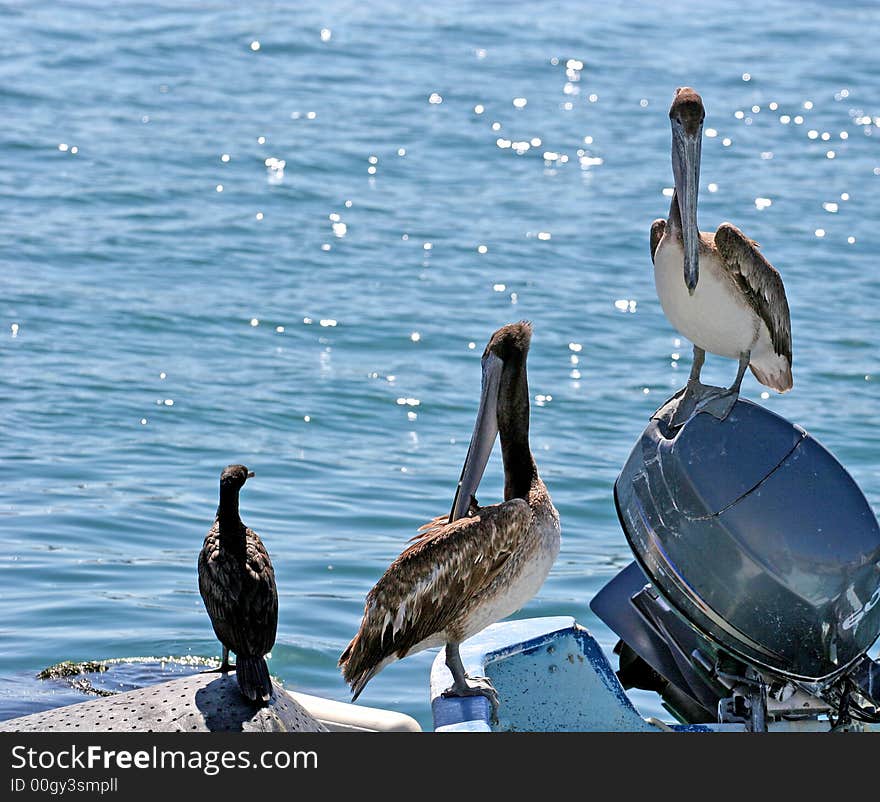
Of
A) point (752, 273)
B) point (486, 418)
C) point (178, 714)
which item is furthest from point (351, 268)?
point (178, 714)

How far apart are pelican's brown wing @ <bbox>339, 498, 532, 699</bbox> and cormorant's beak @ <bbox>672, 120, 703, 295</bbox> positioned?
2.82 ft

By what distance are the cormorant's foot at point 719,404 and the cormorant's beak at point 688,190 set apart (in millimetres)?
349

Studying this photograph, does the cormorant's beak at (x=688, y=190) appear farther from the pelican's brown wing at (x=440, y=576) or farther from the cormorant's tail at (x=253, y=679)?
the cormorant's tail at (x=253, y=679)

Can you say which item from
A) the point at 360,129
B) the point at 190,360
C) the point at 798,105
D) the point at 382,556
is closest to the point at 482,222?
the point at 360,129

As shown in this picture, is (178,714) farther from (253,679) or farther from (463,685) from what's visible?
(463,685)

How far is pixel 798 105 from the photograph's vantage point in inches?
778

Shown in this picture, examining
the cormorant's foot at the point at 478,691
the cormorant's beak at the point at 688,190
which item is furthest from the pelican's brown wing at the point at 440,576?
the cormorant's beak at the point at 688,190

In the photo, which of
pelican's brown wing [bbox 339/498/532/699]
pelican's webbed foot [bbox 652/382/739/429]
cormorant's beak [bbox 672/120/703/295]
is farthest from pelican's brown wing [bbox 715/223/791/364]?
pelican's brown wing [bbox 339/498/532/699]

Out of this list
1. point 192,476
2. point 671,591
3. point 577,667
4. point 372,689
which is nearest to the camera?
point 671,591

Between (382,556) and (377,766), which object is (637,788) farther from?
(382,556)

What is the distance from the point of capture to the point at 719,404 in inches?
176

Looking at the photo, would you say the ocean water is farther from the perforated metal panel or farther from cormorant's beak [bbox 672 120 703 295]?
cormorant's beak [bbox 672 120 703 295]

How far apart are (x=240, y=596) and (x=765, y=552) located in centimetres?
145

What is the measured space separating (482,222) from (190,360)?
447 cm
